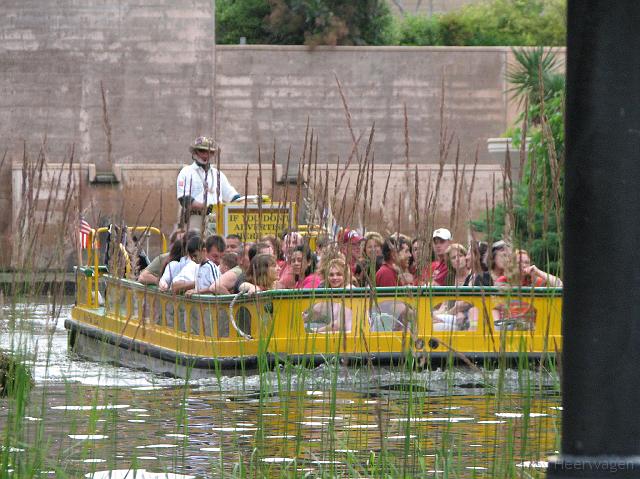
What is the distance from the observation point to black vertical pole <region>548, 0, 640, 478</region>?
221 cm

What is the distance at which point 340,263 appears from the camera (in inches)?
303

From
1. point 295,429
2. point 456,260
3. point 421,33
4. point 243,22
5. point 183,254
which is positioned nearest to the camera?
point 295,429

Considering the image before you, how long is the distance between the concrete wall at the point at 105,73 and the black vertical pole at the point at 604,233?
106ft

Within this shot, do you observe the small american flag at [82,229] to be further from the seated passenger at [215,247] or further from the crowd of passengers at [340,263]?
the seated passenger at [215,247]

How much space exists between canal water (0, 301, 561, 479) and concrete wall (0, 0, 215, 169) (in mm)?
27811

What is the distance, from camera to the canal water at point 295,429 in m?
4.49

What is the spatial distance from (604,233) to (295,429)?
3.02 meters

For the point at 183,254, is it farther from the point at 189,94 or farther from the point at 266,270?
the point at 189,94

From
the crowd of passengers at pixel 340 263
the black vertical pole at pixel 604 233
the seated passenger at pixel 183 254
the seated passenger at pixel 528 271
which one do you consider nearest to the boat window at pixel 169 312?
the crowd of passengers at pixel 340 263

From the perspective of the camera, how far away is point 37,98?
113 feet

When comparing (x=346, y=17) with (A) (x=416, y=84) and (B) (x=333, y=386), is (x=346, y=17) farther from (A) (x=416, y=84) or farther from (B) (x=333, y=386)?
(B) (x=333, y=386)

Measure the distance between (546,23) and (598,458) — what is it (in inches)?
1582

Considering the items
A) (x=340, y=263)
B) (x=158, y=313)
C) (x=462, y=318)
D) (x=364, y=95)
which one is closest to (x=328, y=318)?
(x=340, y=263)

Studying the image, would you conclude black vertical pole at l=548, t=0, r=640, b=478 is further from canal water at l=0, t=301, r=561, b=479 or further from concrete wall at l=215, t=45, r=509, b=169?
concrete wall at l=215, t=45, r=509, b=169
